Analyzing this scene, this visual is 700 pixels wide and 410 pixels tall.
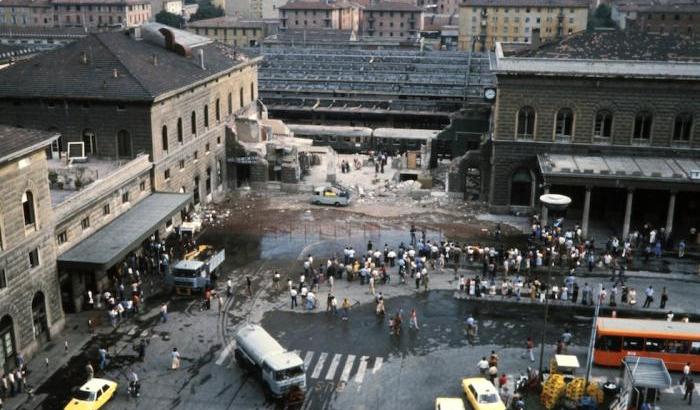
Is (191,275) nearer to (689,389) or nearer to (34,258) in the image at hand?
(34,258)

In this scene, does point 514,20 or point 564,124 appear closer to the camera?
point 564,124

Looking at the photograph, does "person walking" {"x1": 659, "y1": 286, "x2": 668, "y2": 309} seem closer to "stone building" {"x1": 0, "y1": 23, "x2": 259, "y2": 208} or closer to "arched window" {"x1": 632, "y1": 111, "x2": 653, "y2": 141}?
"arched window" {"x1": 632, "y1": 111, "x2": 653, "y2": 141}

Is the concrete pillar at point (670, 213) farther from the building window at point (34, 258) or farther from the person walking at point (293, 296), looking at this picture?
the building window at point (34, 258)

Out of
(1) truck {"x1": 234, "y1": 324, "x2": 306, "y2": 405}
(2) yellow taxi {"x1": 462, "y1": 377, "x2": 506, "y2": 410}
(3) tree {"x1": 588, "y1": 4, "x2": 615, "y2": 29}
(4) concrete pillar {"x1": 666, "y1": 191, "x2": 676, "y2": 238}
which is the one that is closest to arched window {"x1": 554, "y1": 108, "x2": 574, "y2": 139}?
(4) concrete pillar {"x1": 666, "y1": 191, "x2": 676, "y2": 238}

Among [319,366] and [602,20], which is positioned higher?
[602,20]

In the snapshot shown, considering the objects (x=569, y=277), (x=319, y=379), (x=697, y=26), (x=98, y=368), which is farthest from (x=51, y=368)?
(x=697, y=26)

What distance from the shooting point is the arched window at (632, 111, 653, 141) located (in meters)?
61.8

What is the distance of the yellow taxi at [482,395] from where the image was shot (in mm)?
34781

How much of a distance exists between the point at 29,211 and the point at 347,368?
1927 centimetres

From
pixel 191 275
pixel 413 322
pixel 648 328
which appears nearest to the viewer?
pixel 648 328

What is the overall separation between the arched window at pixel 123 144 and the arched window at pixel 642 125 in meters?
40.5

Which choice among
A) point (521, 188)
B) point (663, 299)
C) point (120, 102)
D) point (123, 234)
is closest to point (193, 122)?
point (120, 102)

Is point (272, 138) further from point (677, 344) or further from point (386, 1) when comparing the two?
point (386, 1)

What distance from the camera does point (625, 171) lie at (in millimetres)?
58562
